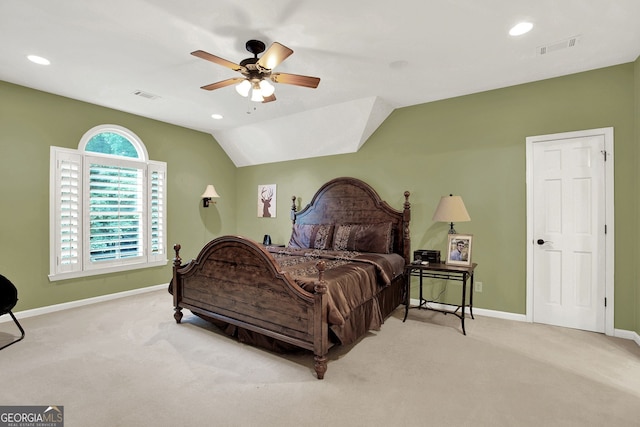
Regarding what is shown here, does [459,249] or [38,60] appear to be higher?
[38,60]

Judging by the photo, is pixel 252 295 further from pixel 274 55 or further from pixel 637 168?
pixel 637 168

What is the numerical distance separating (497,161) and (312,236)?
8.78ft

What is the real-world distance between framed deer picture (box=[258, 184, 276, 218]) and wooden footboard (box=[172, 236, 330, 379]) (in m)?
2.43

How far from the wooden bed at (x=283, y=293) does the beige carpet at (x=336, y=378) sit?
0.21m

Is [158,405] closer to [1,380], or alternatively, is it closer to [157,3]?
[1,380]

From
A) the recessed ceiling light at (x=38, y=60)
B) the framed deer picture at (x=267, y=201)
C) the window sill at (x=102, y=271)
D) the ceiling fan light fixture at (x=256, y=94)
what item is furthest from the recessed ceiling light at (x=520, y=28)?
the window sill at (x=102, y=271)

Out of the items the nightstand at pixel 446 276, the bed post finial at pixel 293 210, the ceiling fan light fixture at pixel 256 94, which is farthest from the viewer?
the bed post finial at pixel 293 210

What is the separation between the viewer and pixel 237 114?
15.4 feet

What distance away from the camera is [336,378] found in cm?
232

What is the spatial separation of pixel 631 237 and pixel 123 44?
5279 millimetres

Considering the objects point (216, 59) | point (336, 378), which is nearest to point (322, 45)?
point (216, 59)

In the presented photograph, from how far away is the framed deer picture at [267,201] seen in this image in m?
5.75

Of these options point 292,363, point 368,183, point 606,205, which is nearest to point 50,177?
point 292,363

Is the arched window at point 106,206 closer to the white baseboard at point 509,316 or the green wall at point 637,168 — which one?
the white baseboard at point 509,316
